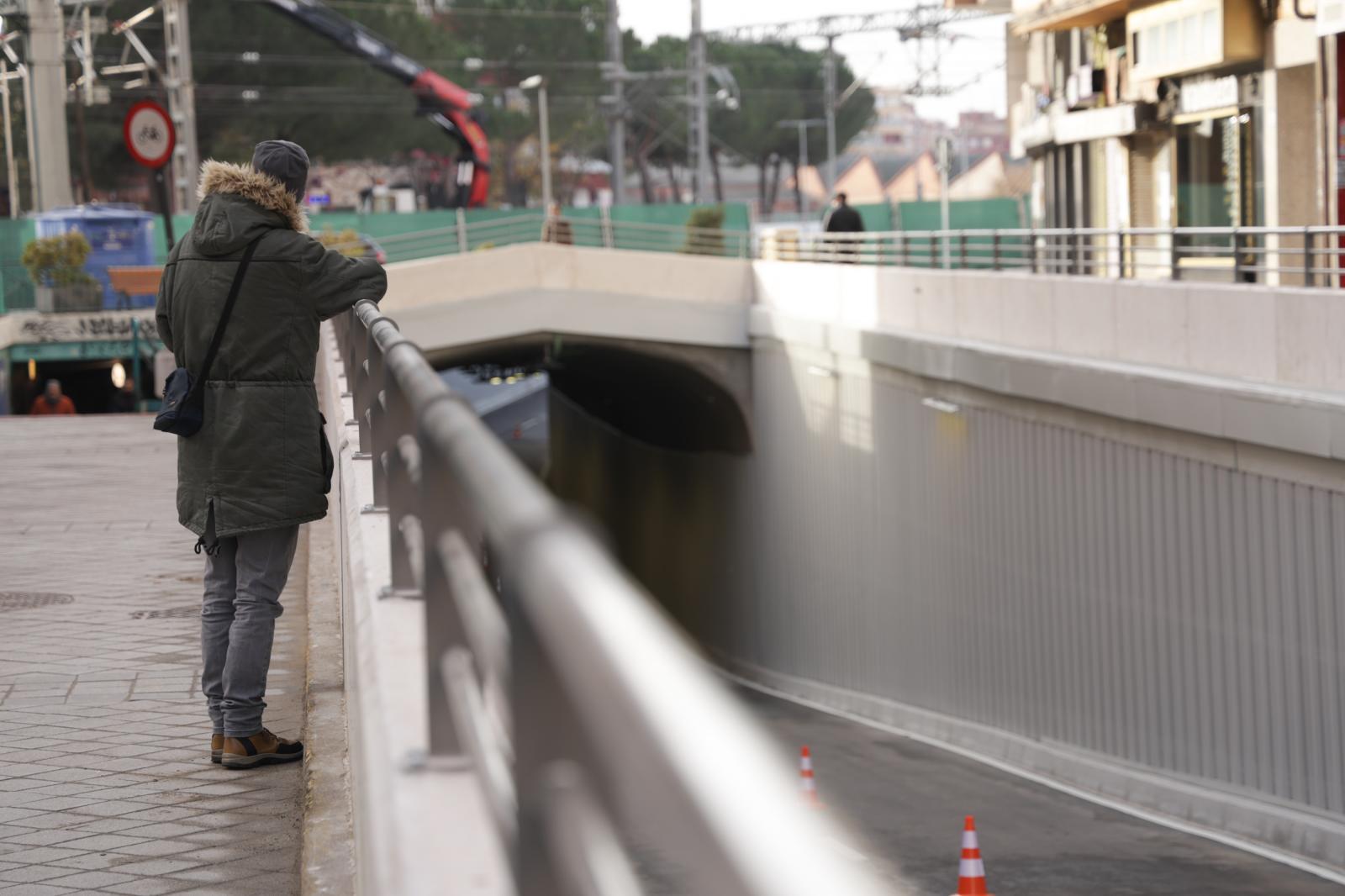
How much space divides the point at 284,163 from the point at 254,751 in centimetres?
181

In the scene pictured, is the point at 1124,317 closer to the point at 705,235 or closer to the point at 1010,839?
the point at 1010,839

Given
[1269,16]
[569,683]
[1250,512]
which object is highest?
[1269,16]

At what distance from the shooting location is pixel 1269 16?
77.1ft

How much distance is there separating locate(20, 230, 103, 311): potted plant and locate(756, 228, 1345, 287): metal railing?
1288 centimetres

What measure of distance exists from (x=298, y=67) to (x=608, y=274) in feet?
114

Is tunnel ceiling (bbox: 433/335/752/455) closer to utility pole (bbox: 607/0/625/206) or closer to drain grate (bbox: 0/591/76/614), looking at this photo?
utility pole (bbox: 607/0/625/206)

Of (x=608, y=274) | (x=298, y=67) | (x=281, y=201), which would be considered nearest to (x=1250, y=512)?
(x=281, y=201)

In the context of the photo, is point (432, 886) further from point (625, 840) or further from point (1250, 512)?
point (1250, 512)

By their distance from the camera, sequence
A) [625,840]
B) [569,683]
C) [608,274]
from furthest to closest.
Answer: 1. [608,274]
2. [625,840]
3. [569,683]

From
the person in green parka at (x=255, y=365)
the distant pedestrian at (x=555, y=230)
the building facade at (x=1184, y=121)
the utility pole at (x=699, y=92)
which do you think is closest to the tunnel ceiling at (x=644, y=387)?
the distant pedestrian at (x=555, y=230)

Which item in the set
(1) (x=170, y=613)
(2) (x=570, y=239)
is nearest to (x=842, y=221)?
(2) (x=570, y=239)

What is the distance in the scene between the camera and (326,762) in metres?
5.61

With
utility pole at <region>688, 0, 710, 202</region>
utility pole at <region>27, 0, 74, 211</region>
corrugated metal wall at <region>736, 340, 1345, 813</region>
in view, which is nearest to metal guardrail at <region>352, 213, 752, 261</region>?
utility pole at <region>688, 0, 710, 202</region>

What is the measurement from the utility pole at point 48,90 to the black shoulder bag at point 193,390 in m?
24.8
